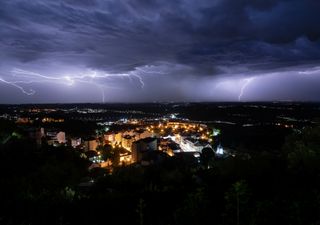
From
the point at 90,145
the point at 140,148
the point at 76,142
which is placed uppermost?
the point at 140,148

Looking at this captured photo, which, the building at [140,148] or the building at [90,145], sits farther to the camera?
the building at [90,145]

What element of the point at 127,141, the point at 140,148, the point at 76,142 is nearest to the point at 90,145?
the point at 76,142

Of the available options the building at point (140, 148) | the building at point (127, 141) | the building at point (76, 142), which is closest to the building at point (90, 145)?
the building at point (76, 142)

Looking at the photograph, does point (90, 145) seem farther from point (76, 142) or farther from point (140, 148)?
point (140, 148)

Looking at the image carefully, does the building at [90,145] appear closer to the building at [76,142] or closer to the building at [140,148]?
the building at [76,142]

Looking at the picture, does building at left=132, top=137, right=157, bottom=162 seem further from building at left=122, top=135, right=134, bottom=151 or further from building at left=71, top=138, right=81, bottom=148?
building at left=71, top=138, right=81, bottom=148

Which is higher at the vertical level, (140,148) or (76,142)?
(140,148)

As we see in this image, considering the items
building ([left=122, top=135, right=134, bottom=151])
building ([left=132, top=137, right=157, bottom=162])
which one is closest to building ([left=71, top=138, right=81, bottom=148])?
building ([left=122, top=135, right=134, bottom=151])

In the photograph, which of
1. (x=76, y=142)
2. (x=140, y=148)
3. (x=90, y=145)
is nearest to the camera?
(x=140, y=148)

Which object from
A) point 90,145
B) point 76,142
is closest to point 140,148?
point 90,145

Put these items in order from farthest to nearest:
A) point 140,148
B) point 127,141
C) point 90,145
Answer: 1. point 127,141
2. point 90,145
3. point 140,148

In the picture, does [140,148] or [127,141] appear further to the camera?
[127,141]
